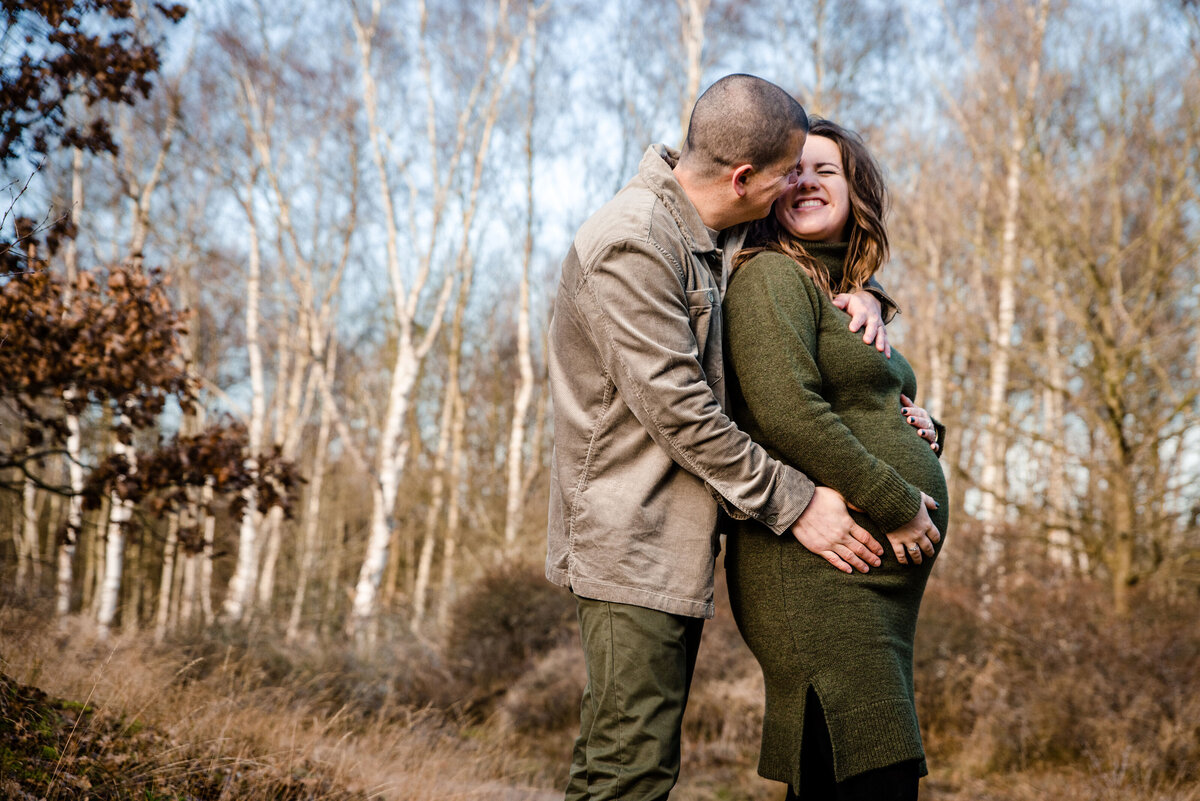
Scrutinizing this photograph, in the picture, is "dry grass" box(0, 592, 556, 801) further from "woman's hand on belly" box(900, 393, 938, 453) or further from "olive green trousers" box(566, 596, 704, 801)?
"woman's hand on belly" box(900, 393, 938, 453)

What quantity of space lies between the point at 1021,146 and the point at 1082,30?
171 cm

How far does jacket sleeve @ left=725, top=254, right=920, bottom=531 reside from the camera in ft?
6.39

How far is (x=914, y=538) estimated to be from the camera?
2.02m


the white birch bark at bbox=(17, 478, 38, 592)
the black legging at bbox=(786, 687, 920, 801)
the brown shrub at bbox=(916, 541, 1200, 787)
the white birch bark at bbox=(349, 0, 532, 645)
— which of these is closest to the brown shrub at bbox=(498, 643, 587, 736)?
the white birch bark at bbox=(349, 0, 532, 645)

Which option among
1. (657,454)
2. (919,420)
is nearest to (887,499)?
(919,420)

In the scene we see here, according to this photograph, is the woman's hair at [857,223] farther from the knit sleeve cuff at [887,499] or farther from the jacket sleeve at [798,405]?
the knit sleeve cuff at [887,499]

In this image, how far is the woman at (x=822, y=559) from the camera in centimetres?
195

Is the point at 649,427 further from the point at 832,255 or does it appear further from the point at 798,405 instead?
the point at 832,255

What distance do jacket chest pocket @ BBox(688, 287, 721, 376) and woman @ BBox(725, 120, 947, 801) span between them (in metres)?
0.06

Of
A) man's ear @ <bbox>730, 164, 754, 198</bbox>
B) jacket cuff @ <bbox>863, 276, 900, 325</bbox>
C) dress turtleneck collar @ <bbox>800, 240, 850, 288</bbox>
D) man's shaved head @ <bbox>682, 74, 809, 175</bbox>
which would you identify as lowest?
jacket cuff @ <bbox>863, 276, 900, 325</bbox>

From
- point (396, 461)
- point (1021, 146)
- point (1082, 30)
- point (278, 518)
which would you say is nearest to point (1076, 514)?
point (1021, 146)

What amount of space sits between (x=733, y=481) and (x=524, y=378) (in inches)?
429

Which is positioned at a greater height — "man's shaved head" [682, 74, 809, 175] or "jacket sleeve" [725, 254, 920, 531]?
"man's shaved head" [682, 74, 809, 175]

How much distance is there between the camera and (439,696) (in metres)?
7.93
